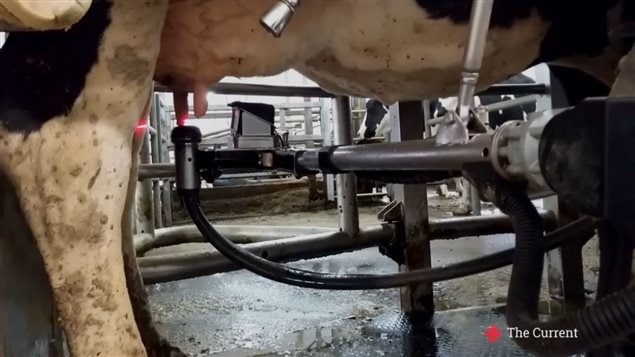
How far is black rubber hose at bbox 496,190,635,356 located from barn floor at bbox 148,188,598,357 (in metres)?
0.65

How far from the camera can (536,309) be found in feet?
2.24

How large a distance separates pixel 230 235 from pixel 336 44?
1.30 m

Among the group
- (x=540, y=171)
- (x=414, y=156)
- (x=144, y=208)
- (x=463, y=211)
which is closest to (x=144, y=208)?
(x=144, y=208)

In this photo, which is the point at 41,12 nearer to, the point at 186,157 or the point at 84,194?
the point at 84,194

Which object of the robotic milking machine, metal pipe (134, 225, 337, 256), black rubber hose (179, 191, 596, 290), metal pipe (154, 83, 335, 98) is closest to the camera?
the robotic milking machine

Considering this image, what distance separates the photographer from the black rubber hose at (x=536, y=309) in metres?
0.53

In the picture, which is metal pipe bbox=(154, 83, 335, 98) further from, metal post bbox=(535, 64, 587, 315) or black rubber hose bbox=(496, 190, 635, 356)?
black rubber hose bbox=(496, 190, 635, 356)

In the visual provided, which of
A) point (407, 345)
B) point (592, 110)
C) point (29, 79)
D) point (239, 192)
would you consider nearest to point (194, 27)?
point (29, 79)

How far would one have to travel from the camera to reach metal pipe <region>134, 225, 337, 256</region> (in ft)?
7.21

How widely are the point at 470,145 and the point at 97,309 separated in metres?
0.50

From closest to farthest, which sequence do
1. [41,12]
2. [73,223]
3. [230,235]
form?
[41,12] → [73,223] → [230,235]

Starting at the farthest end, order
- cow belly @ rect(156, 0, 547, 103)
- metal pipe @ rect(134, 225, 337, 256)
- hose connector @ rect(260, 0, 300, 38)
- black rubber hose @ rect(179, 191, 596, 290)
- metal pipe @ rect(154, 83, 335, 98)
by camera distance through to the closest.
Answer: metal pipe @ rect(134, 225, 337, 256), metal pipe @ rect(154, 83, 335, 98), black rubber hose @ rect(179, 191, 596, 290), cow belly @ rect(156, 0, 547, 103), hose connector @ rect(260, 0, 300, 38)

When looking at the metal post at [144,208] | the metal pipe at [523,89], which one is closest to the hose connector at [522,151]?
the metal pipe at [523,89]

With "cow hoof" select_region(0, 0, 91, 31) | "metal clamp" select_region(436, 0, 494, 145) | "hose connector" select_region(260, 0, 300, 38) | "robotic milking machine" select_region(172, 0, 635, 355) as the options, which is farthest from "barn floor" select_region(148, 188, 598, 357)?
"cow hoof" select_region(0, 0, 91, 31)
